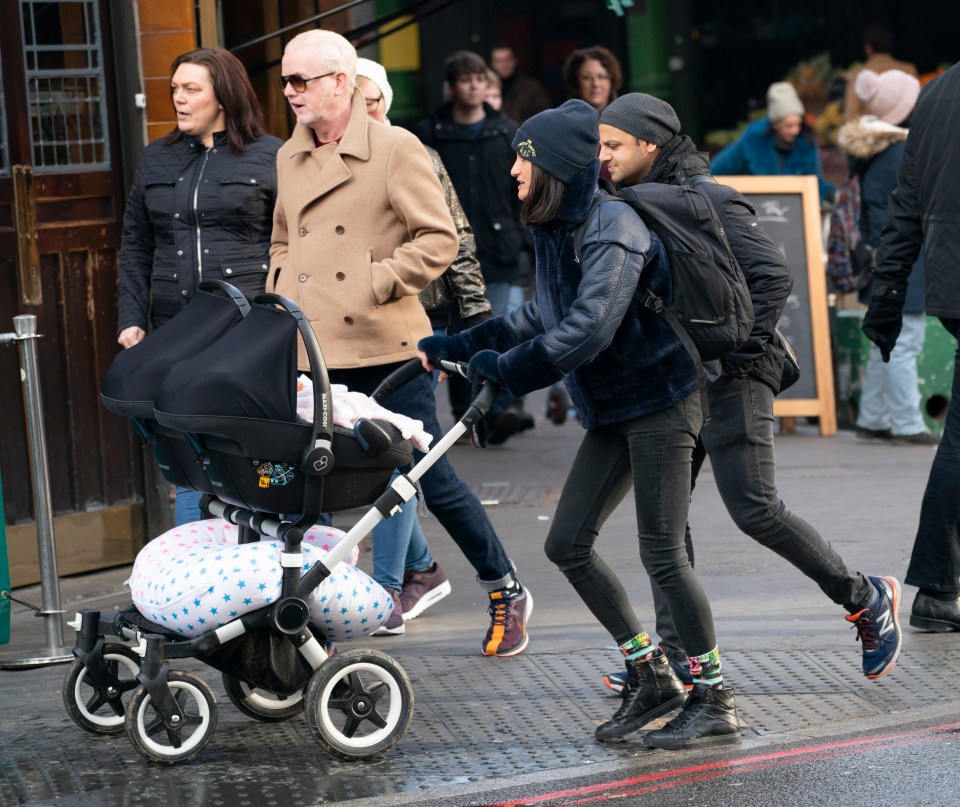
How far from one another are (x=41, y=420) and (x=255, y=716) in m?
1.43

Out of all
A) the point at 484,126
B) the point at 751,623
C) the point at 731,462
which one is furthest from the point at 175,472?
the point at 484,126

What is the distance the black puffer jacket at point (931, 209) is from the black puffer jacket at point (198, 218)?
7.11ft

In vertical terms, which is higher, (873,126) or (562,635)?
(873,126)

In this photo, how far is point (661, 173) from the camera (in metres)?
5.02

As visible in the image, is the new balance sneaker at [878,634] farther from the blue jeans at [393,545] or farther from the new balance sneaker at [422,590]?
the new balance sneaker at [422,590]

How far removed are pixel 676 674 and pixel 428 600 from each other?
1.43 m

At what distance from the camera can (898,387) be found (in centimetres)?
943

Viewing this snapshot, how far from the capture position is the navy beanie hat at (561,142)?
4.70 metres

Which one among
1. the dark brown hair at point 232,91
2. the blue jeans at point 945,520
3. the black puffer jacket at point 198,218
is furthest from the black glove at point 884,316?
the dark brown hair at point 232,91

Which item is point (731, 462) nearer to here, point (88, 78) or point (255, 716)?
point (255, 716)

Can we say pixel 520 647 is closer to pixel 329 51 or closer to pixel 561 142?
pixel 561 142

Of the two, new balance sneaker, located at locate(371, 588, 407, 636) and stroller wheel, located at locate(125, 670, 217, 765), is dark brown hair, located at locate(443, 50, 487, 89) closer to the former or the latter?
new balance sneaker, located at locate(371, 588, 407, 636)

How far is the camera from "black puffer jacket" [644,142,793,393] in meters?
5.14

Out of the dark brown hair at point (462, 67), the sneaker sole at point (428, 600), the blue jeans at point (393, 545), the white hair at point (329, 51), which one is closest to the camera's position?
the white hair at point (329, 51)
